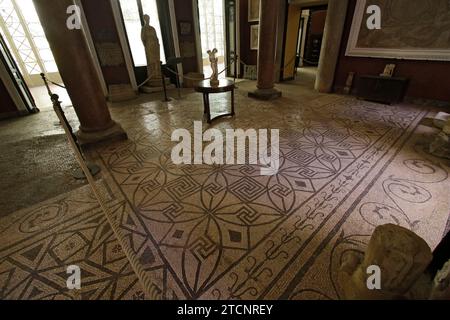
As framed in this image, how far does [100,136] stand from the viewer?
2.80m

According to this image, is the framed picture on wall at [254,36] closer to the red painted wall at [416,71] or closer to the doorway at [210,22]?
the red painted wall at [416,71]

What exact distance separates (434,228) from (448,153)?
138 cm

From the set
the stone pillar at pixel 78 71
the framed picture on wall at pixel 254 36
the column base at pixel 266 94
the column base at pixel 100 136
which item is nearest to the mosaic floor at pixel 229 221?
the column base at pixel 100 136

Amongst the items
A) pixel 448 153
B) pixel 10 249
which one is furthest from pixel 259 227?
pixel 448 153

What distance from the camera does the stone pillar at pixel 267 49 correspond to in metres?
4.12

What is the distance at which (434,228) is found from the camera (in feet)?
4.98

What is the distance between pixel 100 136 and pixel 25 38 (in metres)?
8.56

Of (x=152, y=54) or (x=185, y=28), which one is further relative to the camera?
(x=185, y=28)

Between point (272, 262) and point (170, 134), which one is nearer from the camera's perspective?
point (272, 262)

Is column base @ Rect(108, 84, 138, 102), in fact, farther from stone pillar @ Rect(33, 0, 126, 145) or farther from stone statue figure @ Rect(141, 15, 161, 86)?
stone pillar @ Rect(33, 0, 126, 145)

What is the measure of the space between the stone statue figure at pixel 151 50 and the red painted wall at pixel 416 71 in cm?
488

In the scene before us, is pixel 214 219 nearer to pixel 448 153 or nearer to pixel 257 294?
pixel 257 294

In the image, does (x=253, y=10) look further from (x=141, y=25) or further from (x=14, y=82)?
(x=14, y=82)

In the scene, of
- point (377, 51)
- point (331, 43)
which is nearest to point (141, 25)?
point (331, 43)
